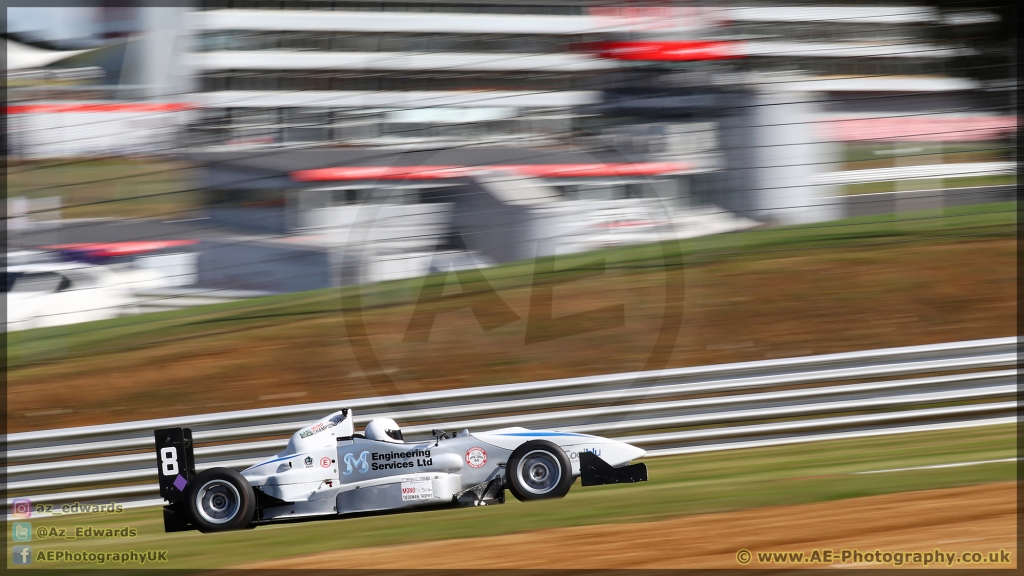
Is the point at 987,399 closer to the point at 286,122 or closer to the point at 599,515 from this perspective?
the point at 599,515

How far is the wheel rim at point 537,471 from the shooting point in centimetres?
282

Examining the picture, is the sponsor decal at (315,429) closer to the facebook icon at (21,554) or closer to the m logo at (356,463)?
the m logo at (356,463)

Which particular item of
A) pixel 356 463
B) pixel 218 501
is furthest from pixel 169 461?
pixel 356 463

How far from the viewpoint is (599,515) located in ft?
11.0

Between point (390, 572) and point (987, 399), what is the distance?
3345 millimetres

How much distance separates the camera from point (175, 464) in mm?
2895

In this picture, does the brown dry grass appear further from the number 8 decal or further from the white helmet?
the number 8 decal

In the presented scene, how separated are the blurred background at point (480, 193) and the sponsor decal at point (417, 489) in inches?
78.8

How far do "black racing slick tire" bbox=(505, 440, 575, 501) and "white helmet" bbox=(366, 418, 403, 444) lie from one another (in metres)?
0.46

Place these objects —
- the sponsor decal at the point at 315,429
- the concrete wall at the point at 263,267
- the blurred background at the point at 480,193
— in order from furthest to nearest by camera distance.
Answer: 1. the concrete wall at the point at 263,267
2. the blurred background at the point at 480,193
3. the sponsor decal at the point at 315,429

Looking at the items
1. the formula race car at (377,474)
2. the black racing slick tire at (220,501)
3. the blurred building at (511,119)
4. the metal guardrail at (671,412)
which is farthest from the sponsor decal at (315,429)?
the blurred building at (511,119)

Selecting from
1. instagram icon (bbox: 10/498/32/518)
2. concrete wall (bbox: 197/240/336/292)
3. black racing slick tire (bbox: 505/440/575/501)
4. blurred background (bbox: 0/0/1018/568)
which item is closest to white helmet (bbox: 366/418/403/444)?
black racing slick tire (bbox: 505/440/575/501)


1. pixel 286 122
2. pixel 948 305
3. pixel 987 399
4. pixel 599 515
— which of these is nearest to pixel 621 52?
pixel 286 122

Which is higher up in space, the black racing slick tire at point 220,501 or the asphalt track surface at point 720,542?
the black racing slick tire at point 220,501
